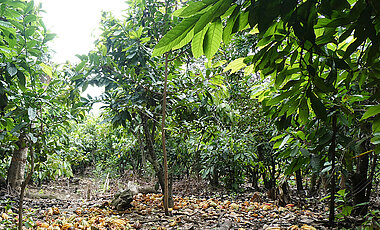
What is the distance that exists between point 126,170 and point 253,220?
24.1ft

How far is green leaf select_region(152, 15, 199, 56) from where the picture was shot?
1.76 ft

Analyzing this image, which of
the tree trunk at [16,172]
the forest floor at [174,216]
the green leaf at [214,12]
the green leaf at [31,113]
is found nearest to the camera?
the green leaf at [214,12]

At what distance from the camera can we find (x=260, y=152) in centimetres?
436

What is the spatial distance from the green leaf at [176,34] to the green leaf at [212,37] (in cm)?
9

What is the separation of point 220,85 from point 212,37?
1925mm

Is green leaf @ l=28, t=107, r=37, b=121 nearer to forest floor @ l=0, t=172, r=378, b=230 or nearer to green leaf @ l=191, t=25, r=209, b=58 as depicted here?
forest floor @ l=0, t=172, r=378, b=230

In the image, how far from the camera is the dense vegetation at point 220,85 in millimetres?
588

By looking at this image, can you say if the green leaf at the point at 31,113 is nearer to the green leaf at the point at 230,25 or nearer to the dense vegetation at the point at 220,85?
the dense vegetation at the point at 220,85

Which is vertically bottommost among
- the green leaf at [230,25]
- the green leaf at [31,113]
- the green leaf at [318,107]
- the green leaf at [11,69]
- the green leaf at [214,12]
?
the green leaf at [318,107]

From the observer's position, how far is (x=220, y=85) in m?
2.52

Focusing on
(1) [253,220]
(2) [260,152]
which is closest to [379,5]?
(1) [253,220]

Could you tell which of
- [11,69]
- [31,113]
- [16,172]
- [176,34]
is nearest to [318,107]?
[176,34]

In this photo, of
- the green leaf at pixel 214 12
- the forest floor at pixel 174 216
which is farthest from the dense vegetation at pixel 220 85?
the forest floor at pixel 174 216

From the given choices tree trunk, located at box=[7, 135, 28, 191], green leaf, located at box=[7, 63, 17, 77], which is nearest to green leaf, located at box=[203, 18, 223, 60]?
green leaf, located at box=[7, 63, 17, 77]
